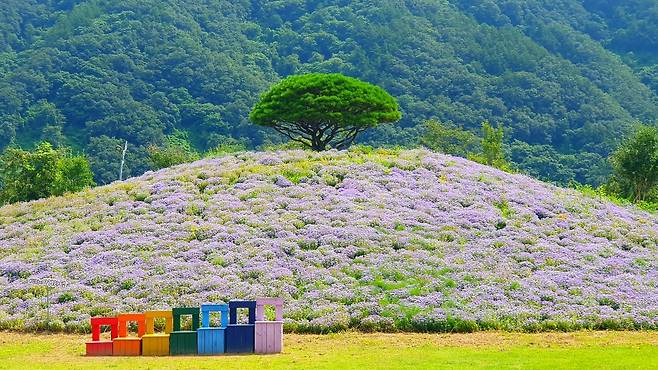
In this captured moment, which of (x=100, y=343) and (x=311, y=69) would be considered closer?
(x=100, y=343)

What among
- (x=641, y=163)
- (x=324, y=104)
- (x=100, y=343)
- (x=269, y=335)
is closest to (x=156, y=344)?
(x=100, y=343)

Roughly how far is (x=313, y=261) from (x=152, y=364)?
12.4 m

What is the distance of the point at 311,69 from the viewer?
12119 cm

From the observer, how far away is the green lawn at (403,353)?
21594 millimetres

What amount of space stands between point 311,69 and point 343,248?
8798 centimetres

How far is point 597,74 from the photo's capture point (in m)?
116

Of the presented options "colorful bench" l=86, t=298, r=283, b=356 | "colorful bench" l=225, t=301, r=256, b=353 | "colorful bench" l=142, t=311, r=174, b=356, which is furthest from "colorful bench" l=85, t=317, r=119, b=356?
"colorful bench" l=225, t=301, r=256, b=353

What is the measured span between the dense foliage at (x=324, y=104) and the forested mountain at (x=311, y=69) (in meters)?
42.0

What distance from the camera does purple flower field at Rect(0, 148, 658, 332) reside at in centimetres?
3045

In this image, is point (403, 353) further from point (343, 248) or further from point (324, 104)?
point (324, 104)

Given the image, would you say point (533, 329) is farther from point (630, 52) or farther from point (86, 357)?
point (630, 52)

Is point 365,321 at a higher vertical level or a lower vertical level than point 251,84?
lower

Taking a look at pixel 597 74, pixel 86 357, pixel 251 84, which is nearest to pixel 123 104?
pixel 251 84

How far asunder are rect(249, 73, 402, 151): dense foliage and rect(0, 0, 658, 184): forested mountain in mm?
42038
